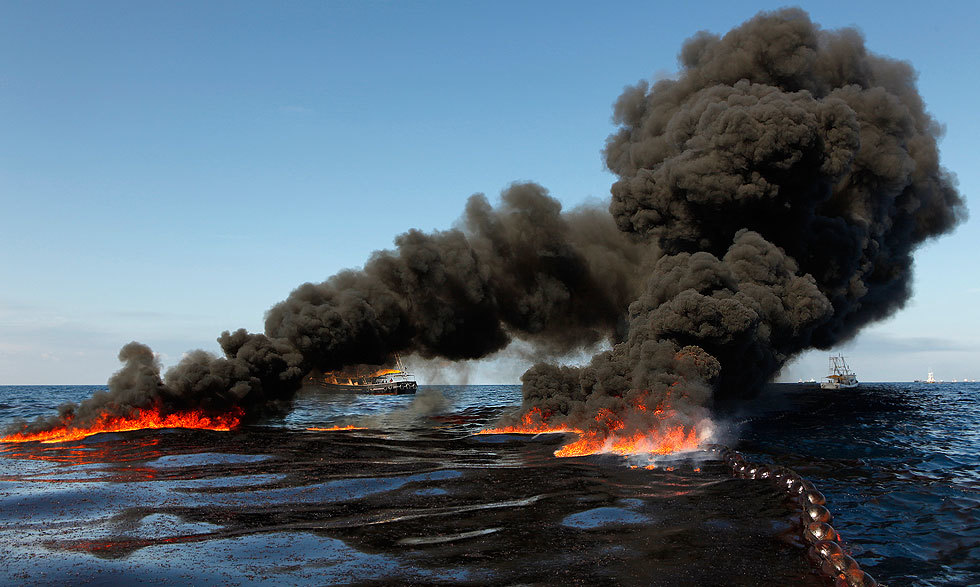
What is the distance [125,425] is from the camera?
37250 millimetres

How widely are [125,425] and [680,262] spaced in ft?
105

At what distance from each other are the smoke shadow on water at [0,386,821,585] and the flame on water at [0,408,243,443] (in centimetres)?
825

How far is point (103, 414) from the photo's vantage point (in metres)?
36.5

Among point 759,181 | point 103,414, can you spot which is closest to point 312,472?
point 103,414

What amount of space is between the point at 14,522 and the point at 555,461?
1680cm

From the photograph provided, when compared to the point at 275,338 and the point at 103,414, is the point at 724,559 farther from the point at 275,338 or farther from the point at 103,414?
the point at 275,338

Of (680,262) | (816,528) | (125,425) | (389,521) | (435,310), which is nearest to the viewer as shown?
(816,528)

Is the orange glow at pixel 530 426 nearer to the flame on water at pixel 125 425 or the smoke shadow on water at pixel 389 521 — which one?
the smoke shadow on water at pixel 389 521

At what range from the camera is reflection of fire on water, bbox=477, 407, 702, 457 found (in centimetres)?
2836

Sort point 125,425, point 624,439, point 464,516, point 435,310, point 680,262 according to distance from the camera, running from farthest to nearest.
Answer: point 435,310 → point 680,262 → point 125,425 → point 624,439 → point 464,516

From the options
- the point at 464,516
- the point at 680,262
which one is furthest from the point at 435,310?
the point at 464,516

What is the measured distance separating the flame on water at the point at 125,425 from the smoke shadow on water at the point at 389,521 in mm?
8247

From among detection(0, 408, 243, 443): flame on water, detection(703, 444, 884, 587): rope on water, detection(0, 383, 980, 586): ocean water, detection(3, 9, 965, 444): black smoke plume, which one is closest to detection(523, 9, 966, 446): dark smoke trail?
detection(3, 9, 965, 444): black smoke plume

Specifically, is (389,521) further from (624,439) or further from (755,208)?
(755,208)
